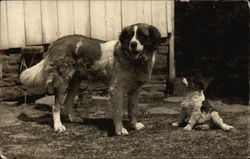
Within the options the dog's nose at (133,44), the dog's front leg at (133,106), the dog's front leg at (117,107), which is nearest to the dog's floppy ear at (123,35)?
the dog's nose at (133,44)

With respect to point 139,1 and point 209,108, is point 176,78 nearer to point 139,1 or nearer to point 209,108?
point 139,1

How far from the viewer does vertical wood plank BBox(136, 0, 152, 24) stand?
7.77 metres

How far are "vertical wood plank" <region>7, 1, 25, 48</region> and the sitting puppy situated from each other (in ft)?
10.0

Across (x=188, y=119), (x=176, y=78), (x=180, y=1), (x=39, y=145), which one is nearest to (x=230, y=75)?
(x=176, y=78)

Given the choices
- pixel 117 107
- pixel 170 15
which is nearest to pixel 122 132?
pixel 117 107

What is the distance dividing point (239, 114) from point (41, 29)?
3.42 m

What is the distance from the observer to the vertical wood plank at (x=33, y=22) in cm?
733

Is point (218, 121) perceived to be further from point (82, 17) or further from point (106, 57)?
point (82, 17)

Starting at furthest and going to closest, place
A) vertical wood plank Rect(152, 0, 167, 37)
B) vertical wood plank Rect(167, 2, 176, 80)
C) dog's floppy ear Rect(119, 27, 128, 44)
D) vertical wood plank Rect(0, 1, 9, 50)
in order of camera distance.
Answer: vertical wood plank Rect(167, 2, 176, 80) < vertical wood plank Rect(152, 0, 167, 37) < vertical wood plank Rect(0, 1, 9, 50) < dog's floppy ear Rect(119, 27, 128, 44)

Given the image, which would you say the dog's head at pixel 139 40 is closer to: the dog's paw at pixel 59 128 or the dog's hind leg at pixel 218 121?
the dog's hind leg at pixel 218 121

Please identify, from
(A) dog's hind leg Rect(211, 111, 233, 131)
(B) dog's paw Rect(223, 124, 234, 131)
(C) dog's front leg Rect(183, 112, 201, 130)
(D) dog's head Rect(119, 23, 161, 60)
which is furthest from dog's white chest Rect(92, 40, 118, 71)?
(B) dog's paw Rect(223, 124, 234, 131)

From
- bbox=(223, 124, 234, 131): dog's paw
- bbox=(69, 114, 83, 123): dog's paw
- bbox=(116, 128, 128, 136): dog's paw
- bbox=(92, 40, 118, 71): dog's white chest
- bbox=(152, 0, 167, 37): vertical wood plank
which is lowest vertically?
bbox=(69, 114, 83, 123): dog's paw

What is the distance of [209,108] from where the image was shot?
5.61 metres

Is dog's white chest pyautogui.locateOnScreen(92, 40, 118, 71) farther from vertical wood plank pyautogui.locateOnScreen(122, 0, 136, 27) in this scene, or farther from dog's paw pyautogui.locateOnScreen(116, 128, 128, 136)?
vertical wood plank pyautogui.locateOnScreen(122, 0, 136, 27)
